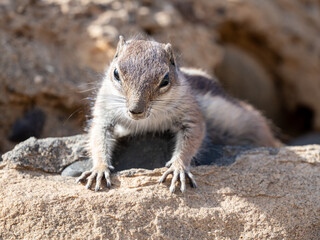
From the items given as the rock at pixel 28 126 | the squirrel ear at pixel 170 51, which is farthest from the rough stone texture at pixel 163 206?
the rock at pixel 28 126

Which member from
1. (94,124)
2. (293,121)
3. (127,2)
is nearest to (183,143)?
(94,124)

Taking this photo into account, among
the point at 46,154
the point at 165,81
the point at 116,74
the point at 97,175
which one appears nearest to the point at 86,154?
the point at 46,154

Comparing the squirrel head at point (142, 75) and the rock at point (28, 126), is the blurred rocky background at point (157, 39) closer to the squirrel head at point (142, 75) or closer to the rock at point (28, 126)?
the rock at point (28, 126)

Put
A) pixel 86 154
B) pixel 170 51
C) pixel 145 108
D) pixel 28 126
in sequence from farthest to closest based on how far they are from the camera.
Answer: pixel 28 126
pixel 170 51
pixel 86 154
pixel 145 108

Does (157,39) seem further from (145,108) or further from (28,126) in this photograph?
(145,108)

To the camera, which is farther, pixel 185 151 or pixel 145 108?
pixel 185 151

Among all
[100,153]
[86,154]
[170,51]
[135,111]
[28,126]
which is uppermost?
[170,51]

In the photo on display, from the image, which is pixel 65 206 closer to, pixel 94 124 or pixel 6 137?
pixel 94 124

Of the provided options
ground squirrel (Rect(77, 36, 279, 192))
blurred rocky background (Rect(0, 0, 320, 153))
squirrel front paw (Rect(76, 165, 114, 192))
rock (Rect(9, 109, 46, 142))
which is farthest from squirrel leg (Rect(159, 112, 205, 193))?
rock (Rect(9, 109, 46, 142))
